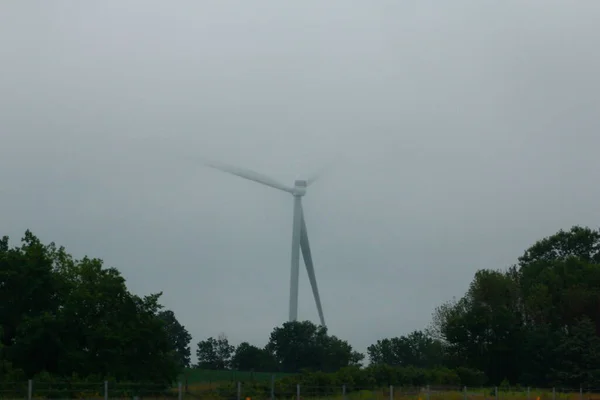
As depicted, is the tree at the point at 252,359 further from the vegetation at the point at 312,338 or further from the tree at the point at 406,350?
the tree at the point at 406,350

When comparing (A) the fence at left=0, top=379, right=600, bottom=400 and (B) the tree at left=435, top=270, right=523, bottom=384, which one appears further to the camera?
(B) the tree at left=435, top=270, right=523, bottom=384

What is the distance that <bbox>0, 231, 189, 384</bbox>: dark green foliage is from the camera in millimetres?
53375

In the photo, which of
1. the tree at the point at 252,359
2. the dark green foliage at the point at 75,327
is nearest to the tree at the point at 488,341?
the tree at the point at 252,359

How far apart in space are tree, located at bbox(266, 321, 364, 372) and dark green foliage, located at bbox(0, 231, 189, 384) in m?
42.2

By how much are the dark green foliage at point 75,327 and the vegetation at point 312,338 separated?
0.07m

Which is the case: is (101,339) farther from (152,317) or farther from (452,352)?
(452,352)

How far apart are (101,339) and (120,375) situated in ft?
8.06

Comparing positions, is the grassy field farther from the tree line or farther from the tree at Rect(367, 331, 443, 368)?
the tree at Rect(367, 331, 443, 368)

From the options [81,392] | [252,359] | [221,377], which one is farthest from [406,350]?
[81,392]

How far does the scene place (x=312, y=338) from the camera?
10088 cm

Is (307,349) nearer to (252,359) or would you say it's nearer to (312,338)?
(312,338)

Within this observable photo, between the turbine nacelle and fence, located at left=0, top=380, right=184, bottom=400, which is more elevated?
the turbine nacelle

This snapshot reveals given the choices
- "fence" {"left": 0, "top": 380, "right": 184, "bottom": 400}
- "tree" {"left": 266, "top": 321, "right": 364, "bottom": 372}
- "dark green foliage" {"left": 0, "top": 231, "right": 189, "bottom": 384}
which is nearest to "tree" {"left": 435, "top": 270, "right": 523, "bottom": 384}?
"tree" {"left": 266, "top": 321, "right": 364, "bottom": 372}

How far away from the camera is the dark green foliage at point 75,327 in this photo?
5338 cm
